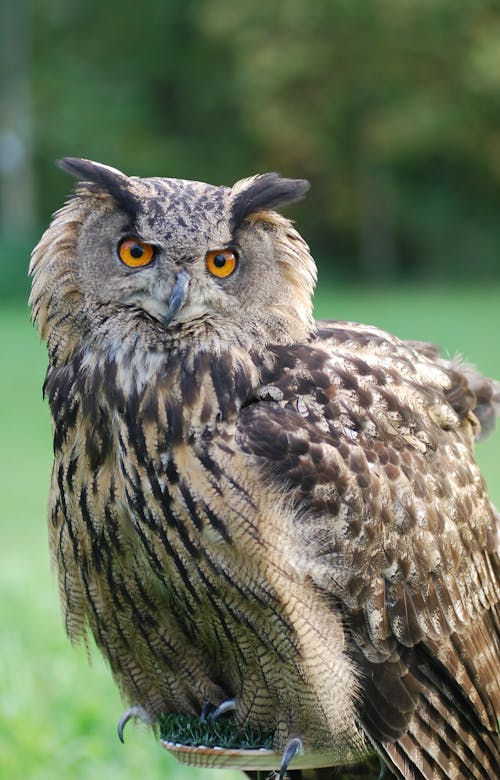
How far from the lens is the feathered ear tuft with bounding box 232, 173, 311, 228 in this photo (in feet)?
8.63

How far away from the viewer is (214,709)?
2814mm

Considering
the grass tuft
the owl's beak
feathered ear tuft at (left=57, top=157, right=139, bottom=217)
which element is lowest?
the grass tuft

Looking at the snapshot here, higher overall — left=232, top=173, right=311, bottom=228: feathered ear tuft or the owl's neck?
left=232, top=173, right=311, bottom=228: feathered ear tuft

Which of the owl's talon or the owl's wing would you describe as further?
the owl's talon

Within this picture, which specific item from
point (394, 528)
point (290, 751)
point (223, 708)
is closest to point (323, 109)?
point (394, 528)

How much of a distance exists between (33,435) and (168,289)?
397 inches

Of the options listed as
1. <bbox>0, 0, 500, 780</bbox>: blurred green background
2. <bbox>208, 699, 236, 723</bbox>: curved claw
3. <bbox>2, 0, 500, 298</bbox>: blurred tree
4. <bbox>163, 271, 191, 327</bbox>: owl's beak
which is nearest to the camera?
<bbox>163, 271, 191, 327</bbox>: owl's beak

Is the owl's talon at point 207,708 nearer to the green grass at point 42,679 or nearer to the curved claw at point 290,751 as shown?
the curved claw at point 290,751

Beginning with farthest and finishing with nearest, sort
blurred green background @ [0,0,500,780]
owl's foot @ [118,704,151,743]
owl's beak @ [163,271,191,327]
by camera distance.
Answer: blurred green background @ [0,0,500,780], owl's foot @ [118,704,151,743], owl's beak @ [163,271,191,327]

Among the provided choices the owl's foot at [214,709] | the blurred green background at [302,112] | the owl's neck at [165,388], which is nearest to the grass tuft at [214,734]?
the owl's foot at [214,709]

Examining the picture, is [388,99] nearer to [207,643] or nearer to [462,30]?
[462,30]

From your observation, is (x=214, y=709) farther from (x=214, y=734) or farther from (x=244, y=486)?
(x=244, y=486)

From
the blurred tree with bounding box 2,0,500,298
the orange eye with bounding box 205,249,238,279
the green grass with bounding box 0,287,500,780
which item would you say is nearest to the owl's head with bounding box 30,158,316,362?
the orange eye with bounding box 205,249,238,279

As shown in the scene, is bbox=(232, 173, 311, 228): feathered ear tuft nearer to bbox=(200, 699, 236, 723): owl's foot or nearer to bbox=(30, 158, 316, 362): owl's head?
bbox=(30, 158, 316, 362): owl's head
